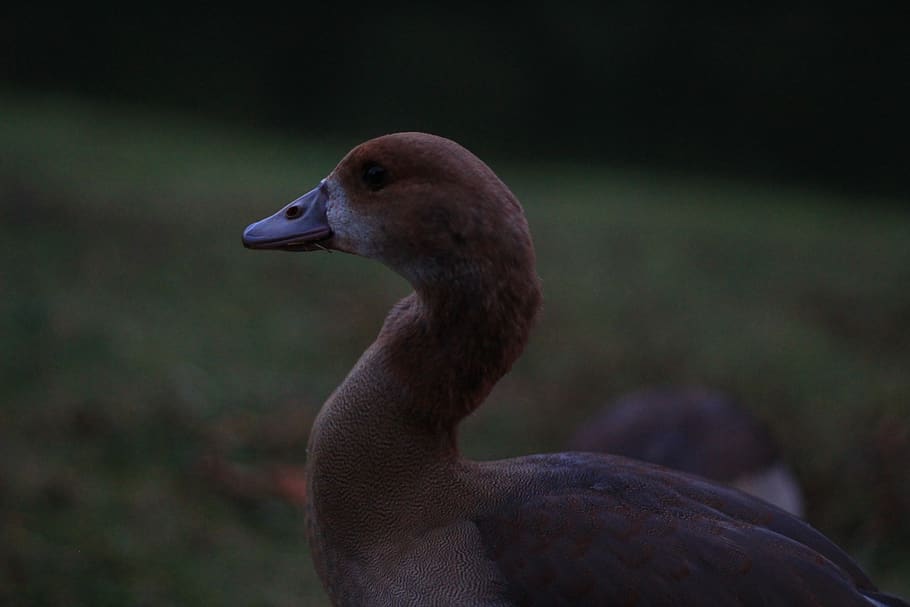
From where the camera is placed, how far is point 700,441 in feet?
11.8

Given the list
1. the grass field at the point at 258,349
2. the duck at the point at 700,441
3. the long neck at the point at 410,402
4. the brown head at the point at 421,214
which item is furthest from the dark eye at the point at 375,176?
the duck at the point at 700,441

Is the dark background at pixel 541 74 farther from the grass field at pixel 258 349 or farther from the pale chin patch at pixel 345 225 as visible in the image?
the pale chin patch at pixel 345 225

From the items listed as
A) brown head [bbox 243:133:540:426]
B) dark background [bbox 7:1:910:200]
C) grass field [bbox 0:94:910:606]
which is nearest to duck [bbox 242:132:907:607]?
brown head [bbox 243:133:540:426]

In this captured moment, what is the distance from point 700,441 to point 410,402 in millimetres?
1889

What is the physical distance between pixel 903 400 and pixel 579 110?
6017 mm

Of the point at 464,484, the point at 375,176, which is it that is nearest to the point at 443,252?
the point at 375,176

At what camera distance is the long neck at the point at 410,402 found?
1.91 metres

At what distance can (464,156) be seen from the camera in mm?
1909

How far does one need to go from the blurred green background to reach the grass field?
0.02 meters

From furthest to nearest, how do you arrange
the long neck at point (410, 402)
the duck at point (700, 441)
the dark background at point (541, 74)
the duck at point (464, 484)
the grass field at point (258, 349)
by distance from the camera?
the dark background at point (541, 74), the duck at point (700, 441), the grass field at point (258, 349), the long neck at point (410, 402), the duck at point (464, 484)

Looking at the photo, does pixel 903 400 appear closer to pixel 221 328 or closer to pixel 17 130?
pixel 221 328

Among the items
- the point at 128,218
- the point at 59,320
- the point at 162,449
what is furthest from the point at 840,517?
the point at 128,218

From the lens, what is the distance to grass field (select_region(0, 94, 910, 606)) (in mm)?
3006

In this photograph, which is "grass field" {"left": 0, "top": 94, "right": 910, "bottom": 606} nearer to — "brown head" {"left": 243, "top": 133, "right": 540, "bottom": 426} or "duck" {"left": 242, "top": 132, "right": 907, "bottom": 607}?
"duck" {"left": 242, "top": 132, "right": 907, "bottom": 607}
